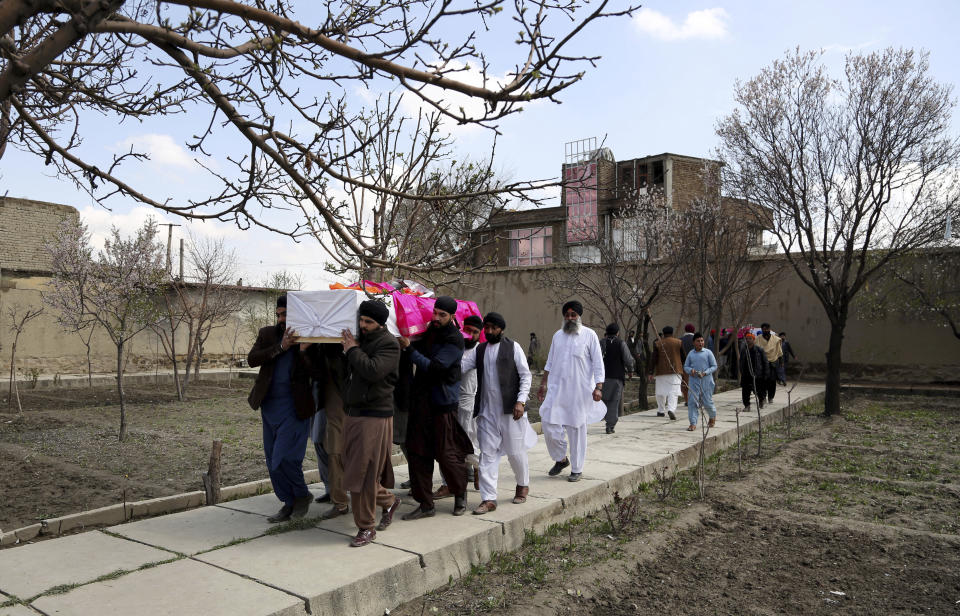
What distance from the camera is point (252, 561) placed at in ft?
14.1

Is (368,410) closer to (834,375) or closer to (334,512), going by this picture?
(334,512)

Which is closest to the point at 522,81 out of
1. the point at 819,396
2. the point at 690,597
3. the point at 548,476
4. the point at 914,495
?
the point at 690,597

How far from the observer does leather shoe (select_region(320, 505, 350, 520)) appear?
5.35 metres

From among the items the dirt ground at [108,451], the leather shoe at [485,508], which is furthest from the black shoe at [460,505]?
the dirt ground at [108,451]

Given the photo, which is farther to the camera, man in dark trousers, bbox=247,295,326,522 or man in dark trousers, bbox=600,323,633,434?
man in dark trousers, bbox=600,323,633,434

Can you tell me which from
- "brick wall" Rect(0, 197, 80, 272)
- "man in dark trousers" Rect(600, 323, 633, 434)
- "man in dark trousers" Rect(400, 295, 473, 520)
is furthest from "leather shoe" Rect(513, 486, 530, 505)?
"brick wall" Rect(0, 197, 80, 272)

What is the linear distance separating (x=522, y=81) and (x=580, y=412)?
4.19m

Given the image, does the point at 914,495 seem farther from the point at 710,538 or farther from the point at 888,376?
the point at 888,376

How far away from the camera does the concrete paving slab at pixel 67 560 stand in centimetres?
391

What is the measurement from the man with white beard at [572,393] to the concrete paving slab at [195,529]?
3.09 metres

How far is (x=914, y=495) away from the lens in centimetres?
683

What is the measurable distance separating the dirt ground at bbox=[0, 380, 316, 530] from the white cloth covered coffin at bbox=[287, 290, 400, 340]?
261cm

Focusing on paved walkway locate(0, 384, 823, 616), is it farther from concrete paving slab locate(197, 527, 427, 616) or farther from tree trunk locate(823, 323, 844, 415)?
tree trunk locate(823, 323, 844, 415)

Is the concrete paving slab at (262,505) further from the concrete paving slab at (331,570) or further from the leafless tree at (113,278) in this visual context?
the leafless tree at (113,278)
